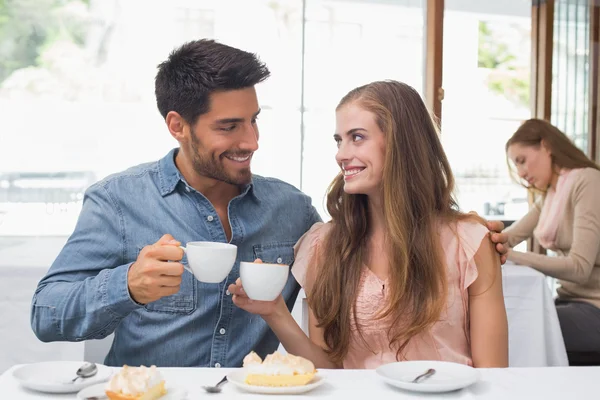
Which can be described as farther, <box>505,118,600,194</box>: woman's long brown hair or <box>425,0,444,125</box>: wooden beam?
<box>425,0,444,125</box>: wooden beam

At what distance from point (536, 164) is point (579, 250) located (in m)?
0.52

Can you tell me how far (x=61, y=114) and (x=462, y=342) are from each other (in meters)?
3.66

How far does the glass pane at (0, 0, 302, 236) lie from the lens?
466cm

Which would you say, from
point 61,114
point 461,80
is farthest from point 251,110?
point 461,80

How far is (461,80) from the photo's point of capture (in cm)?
510

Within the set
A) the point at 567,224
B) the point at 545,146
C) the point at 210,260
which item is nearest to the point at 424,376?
the point at 210,260

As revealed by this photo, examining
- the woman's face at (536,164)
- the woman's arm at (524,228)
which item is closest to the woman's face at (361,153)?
the woman's face at (536,164)

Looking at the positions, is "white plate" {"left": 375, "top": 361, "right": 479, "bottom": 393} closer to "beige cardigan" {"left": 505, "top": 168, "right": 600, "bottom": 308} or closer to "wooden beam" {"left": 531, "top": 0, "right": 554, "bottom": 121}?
"beige cardigan" {"left": 505, "top": 168, "right": 600, "bottom": 308}

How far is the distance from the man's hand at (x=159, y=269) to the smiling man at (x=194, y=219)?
1.02 feet

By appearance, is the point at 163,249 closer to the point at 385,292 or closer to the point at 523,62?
the point at 385,292

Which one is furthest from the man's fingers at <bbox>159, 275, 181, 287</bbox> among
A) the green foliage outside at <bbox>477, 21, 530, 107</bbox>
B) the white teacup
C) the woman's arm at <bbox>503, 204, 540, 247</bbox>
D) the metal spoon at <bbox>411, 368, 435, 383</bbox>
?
the green foliage outside at <bbox>477, 21, 530, 107</bbox>

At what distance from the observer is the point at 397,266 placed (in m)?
1.79

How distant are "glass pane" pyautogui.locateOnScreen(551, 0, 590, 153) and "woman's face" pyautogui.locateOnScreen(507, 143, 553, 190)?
5.97 feet

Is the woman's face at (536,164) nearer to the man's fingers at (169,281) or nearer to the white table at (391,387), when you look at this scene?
the white table at (391,387)
